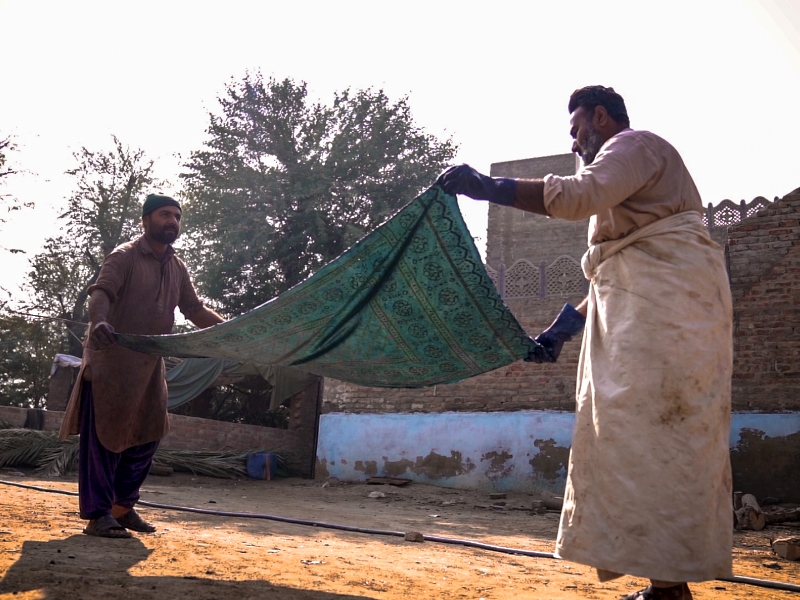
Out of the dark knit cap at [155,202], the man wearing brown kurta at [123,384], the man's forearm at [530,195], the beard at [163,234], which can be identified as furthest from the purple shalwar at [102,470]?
the man's forearm at [530,195]

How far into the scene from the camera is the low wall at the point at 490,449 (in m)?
9.66

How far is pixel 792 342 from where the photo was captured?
979 centimetres

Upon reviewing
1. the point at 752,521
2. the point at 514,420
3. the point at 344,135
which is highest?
the point at 344,135

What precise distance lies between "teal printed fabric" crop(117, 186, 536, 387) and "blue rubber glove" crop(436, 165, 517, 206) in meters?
0.42

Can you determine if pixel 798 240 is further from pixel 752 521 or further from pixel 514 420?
pixel 514 420

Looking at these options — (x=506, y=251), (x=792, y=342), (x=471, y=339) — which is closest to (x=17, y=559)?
(x=471, y=339)

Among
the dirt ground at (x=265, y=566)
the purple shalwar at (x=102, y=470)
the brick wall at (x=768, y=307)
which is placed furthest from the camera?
the brick wall at (x=768, y=307)

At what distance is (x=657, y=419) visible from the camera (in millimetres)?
2250

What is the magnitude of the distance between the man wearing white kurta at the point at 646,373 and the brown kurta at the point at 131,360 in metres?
2.27

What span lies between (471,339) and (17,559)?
2033mm

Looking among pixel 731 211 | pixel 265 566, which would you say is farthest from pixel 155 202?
pixel 731 211

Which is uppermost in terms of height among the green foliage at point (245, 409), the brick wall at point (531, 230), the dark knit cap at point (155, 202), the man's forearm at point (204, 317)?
the brick wall at point (531, 230)

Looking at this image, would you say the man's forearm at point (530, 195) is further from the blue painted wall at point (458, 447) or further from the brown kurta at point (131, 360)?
the blue painted wall at point (458, 447)

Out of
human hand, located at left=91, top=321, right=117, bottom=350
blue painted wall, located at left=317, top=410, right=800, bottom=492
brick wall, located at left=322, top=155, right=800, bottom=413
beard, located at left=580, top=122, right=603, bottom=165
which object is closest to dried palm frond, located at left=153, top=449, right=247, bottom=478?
blue painted wall, located at left=317, top=410, right=800, bottom=492
